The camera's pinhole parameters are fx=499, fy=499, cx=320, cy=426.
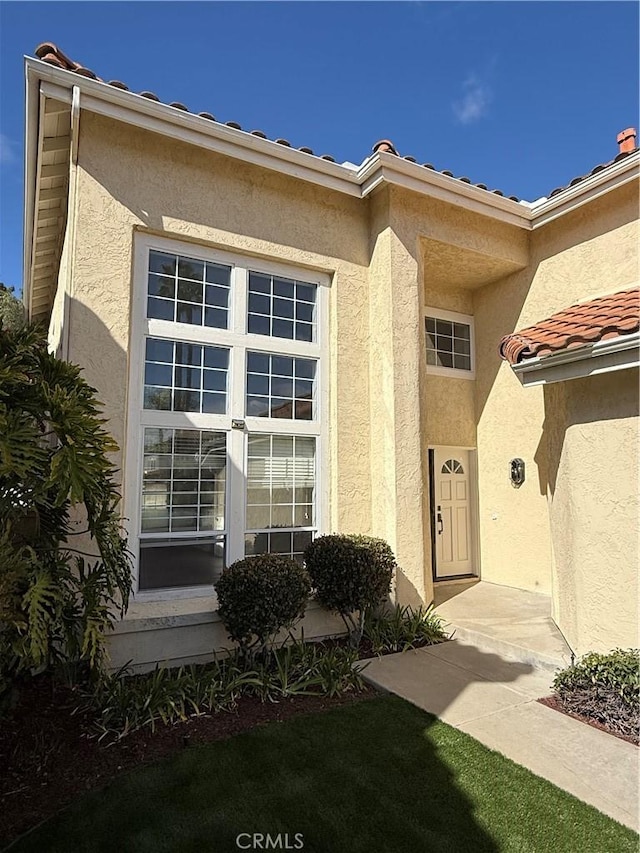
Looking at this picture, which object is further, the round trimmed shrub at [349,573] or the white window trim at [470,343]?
the white window trim at [470,343]

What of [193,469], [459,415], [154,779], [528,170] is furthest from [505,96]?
[154,779]

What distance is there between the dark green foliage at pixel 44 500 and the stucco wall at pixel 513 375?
25.7 feet

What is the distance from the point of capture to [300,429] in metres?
8.69

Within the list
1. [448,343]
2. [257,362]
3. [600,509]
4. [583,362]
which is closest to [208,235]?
[257,362]

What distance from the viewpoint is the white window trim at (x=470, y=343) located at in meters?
11.5

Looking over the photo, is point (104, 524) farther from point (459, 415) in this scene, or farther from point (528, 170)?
point (528, 170)

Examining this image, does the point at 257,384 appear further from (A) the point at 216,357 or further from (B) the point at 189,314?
(B) the point at 189,314

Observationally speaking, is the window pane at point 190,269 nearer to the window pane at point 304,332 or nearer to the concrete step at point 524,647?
the window pane at point 304,332

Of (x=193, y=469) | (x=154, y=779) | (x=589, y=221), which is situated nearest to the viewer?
(x=154, y=779)

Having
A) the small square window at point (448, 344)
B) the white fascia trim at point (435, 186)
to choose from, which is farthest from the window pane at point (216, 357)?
the small square window at point (448, 344)

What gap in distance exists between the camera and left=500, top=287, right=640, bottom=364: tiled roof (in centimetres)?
634

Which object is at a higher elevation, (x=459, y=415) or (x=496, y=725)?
(x=459, y=415)

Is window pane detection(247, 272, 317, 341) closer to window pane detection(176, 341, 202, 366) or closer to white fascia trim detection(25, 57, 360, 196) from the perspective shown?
window pane detection(176, 341, 202, 366)

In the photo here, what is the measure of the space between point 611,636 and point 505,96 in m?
10.2
